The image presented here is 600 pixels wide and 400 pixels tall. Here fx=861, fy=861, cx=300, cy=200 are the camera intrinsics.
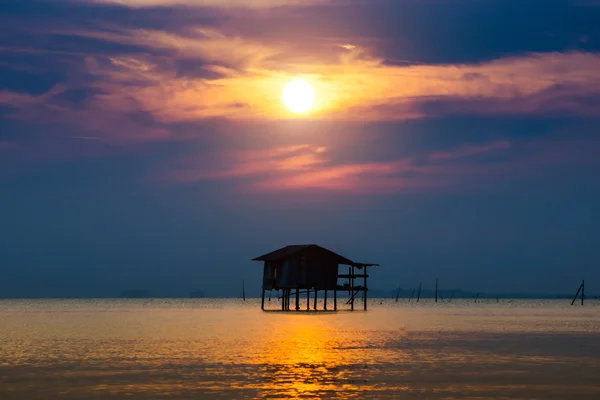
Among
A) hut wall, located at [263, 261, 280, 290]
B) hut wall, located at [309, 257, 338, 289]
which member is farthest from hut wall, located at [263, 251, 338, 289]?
hut wall, located at [263, 261, 280, 290]

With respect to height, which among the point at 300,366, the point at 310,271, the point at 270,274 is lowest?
the point at 300,366

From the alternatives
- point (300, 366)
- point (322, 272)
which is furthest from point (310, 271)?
point (300, 366)

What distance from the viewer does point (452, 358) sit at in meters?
38.7

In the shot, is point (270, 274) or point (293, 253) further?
point (270, 274)

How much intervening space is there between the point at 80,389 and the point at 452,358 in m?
17.6

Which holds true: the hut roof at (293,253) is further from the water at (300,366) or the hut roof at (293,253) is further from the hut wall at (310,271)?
the water at (300,366)

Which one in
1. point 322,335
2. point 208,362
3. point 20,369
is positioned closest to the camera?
point 20,369

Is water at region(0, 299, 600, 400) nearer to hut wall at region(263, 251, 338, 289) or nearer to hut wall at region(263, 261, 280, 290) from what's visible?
hut wall at region(263, 251, 338, 289)

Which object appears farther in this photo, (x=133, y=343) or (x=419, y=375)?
(x=133, y=343)

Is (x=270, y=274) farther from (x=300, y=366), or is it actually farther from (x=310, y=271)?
(x=300, y=366)

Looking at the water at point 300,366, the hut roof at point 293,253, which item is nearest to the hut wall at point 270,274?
the hut roof at point 293,253

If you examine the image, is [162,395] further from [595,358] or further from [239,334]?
[239,334]

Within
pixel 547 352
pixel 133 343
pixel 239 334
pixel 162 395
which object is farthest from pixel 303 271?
pixel 162 395

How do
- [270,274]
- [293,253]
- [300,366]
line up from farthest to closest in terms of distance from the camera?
[270,274], [293,253], [300,366]
